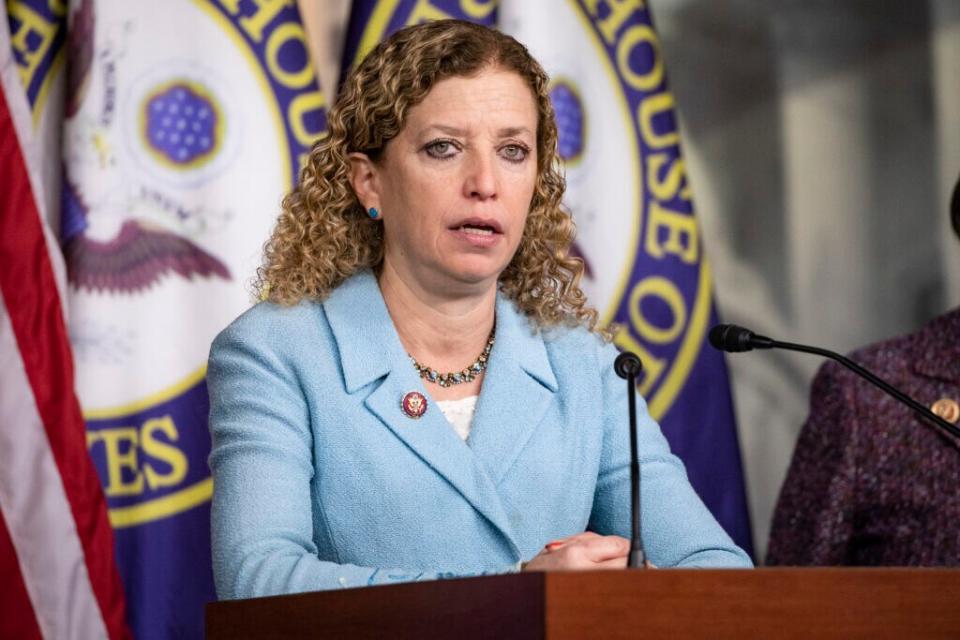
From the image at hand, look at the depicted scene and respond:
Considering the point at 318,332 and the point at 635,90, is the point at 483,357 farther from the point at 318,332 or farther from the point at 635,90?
the point at 635,90

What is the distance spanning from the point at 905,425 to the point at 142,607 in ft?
5.65

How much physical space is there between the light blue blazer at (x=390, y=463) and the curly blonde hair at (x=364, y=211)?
10 centimetres

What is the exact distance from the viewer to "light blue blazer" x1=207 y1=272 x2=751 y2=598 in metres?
2.09

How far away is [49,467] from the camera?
2.95 meters

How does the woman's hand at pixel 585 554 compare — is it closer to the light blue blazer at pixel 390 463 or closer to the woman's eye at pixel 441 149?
the light blue blazer at pixel 390 463

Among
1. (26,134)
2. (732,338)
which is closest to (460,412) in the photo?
(732,338)

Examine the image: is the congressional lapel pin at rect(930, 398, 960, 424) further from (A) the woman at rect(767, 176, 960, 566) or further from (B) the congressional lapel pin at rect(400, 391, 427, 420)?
(B) the congressional lapel pin at rect(400, 391, 427, 420)

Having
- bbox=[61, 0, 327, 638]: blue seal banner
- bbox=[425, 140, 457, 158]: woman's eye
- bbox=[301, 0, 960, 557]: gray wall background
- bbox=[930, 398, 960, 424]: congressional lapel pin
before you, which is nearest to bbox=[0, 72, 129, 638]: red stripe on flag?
bbox=[61, 0, 327, 638]: blue seal banner

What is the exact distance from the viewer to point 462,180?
228 centimetres

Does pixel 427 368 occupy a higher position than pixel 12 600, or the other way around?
pixel 427 368

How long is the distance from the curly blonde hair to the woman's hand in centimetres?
74

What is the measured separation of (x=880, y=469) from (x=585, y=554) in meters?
1.56

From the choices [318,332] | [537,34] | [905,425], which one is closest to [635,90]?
[537,34]

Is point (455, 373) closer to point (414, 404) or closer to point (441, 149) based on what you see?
point (414, 404)
